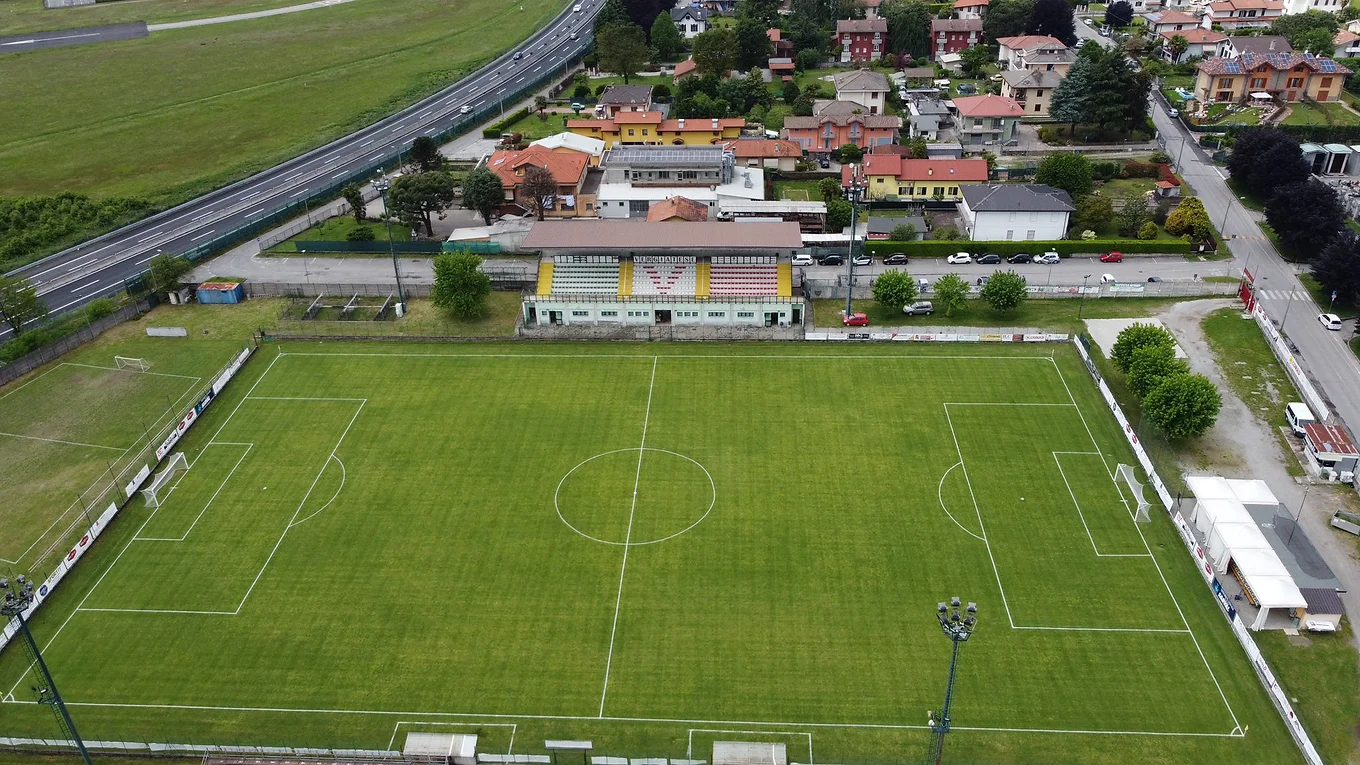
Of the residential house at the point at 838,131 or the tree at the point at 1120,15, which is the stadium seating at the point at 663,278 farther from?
the tree at the point at 1120,15

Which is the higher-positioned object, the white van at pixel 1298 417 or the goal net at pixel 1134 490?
the white van at pixel 1298 417

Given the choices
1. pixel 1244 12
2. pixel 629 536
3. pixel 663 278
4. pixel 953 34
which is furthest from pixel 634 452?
pixel 1244 12

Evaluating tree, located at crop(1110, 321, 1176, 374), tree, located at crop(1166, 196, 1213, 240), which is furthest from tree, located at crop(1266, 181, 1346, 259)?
tree, located at crop(1110, 321, 1176, 374)

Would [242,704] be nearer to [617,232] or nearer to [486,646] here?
[486,646]

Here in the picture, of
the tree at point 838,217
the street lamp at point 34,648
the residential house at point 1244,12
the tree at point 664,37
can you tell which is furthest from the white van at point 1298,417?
the residential house at point 1244,12

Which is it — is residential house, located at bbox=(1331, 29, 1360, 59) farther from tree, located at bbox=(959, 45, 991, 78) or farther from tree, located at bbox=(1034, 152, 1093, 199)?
tree, located at bbox=(1034, 152, 1093, 199)

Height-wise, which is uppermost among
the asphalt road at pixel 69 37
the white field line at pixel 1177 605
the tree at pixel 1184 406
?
the asphalt road at pixel 69 37

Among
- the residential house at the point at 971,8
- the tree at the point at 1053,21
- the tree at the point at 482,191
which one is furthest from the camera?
the residential house at the point at 971,8
